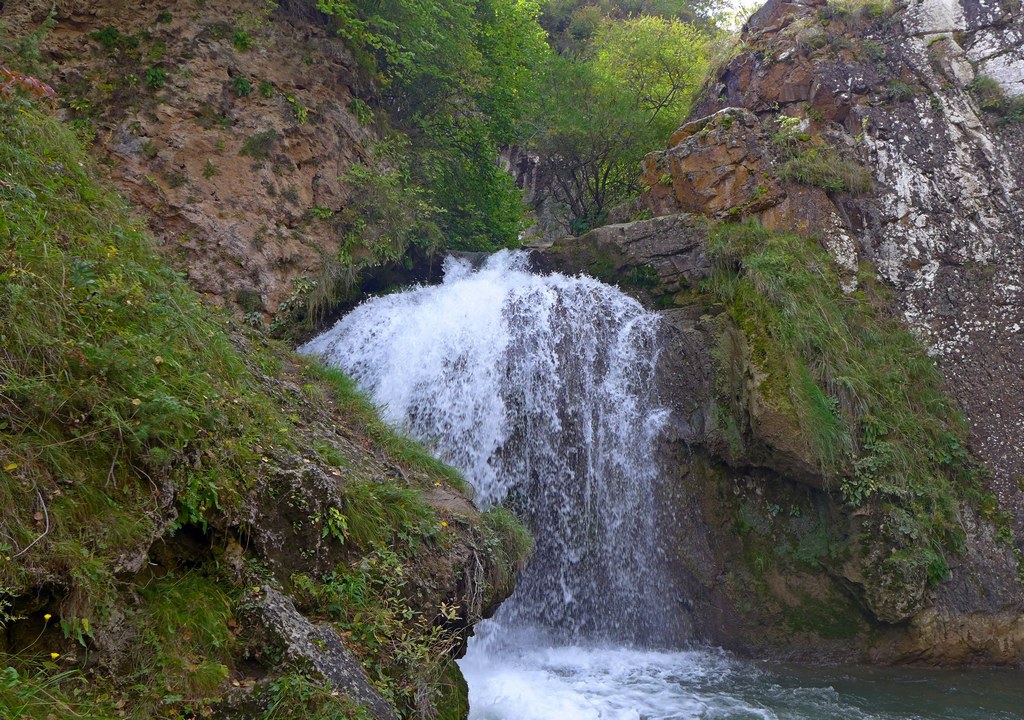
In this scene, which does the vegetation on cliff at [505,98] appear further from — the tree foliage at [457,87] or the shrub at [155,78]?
the shrub at [155,78]

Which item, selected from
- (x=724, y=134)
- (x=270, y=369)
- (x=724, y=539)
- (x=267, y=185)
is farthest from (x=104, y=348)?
(x=724, y=134)

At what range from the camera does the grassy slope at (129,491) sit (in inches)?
120

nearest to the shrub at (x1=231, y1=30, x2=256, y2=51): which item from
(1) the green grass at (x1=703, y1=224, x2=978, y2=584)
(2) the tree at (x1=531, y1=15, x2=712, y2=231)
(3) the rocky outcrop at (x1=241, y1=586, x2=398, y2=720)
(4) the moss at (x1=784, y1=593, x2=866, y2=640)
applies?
(2) the tree at (x1=531, y1=15, x2=712, y2=231)

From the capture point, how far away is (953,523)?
28.4ft

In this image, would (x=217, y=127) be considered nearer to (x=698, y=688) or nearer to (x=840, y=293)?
A: (x=840, y=293)

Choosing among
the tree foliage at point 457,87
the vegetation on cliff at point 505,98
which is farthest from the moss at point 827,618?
the tree foliage at point 457,87

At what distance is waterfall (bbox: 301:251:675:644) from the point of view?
8.70 m

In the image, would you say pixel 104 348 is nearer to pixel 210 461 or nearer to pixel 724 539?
pixel 210 461

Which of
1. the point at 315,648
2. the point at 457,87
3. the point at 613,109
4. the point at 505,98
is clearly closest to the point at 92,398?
the point at 315,648

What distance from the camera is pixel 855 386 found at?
29.6ft

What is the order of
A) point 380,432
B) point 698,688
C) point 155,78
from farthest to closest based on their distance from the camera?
point 155,78, point 698,688, point 380,432

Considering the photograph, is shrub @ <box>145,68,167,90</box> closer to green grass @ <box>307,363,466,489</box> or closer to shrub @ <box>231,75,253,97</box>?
shrub @ <box>231,75,253,97</box>

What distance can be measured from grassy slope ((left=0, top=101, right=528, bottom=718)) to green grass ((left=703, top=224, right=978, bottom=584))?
17.4ft

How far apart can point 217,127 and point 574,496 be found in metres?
7.53
